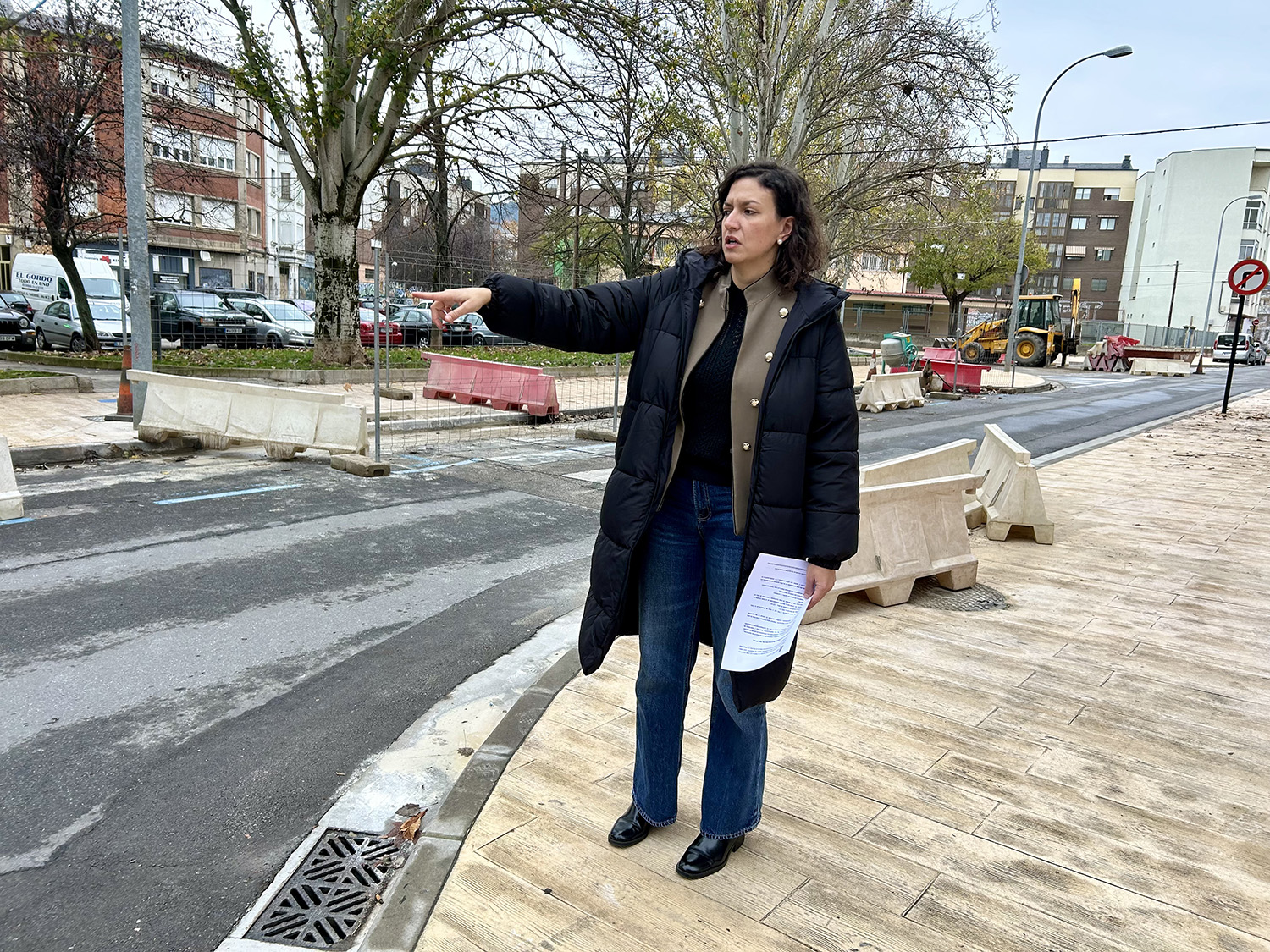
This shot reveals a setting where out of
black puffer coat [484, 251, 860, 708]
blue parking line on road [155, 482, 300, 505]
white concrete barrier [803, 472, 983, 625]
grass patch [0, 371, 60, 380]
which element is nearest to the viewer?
black puffer coat [484, 251, 860, 708]

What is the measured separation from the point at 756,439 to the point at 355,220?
60.7 ft

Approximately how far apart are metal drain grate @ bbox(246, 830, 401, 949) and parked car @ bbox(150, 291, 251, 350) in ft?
70.7

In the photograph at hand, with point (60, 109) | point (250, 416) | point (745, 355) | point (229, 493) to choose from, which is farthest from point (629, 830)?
point (60, 109)

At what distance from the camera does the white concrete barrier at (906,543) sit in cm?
532

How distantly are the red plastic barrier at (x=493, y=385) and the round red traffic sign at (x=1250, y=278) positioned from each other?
11781 mm

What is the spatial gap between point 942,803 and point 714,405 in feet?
5.75

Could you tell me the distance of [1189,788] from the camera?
3.36 meters

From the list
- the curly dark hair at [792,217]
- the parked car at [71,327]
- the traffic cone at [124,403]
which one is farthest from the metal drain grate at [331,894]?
the parked car at [71,327]

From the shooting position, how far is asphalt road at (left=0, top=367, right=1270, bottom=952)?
284cm

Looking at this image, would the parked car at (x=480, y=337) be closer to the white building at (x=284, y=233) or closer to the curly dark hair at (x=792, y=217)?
the curly dark hair at (x=792, y=217)

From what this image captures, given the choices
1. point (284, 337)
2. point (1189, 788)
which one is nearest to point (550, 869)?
point (1189, 788)

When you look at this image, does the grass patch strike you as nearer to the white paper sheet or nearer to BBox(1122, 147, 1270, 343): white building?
the white paper sheet

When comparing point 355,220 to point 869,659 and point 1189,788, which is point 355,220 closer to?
point 869,659

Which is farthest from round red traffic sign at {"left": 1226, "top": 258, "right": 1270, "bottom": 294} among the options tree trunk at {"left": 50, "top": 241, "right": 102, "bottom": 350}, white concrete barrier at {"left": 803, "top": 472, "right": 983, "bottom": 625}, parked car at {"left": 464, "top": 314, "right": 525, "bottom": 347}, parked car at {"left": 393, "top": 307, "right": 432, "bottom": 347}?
tree trunk at {"left": 50, "top": 241, "right": 102, "bottom": 350}
